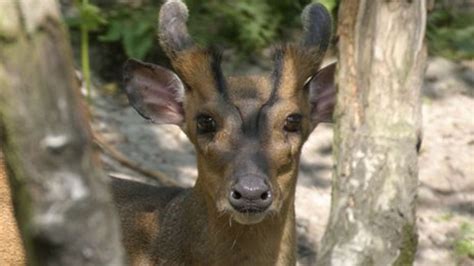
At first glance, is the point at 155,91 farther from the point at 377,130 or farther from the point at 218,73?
the point at 377,130

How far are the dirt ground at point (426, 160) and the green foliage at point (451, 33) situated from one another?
0.14 meters

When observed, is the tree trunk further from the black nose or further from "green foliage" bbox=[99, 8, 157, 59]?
"green foliage" bbox=[99, 8, 157, 59]

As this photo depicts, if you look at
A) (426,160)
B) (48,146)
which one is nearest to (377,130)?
(426,160)

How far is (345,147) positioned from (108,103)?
362cm

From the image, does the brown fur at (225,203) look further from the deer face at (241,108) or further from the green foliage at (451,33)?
the green foliage at (451,33)

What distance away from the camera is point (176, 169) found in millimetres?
9562

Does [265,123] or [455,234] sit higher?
[265,123]

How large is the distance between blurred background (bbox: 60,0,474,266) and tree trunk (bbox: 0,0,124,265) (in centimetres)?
558

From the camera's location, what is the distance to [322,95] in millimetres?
6531

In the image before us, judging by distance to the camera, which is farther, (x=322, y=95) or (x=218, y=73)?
(x=322, y=95)

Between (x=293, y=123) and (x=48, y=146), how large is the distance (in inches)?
134

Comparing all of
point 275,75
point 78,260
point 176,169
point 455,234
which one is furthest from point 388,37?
point 78,260

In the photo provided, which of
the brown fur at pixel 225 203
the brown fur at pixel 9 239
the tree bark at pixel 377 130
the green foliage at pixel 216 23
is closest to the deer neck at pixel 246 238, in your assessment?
the brown fur at pixel 225 203

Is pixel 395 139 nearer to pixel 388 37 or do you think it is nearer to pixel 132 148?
pixel 388 37
